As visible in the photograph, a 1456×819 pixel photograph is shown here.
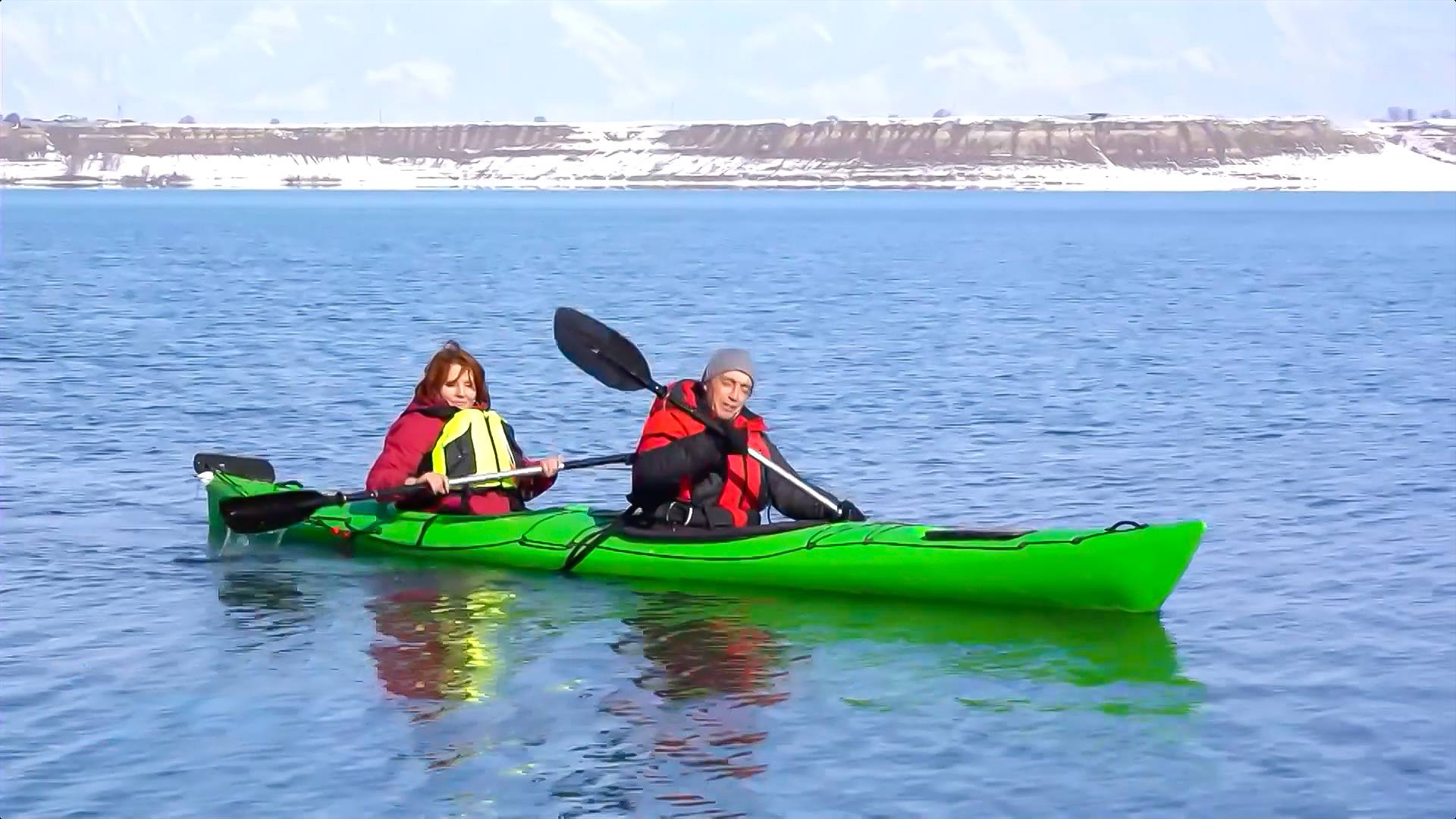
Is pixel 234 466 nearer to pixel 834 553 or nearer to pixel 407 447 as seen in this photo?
pixel 407 447

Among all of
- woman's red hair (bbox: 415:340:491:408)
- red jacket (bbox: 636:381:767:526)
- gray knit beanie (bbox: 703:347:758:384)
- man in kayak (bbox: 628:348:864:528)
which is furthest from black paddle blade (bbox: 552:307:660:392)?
gray knit beanie (bbox: 703:347:758:384)

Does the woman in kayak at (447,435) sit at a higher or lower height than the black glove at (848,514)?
higher

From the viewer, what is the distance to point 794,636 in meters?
10.8

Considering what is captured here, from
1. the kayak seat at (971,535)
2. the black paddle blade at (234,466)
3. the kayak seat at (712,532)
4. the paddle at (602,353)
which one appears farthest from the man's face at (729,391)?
the black paddle blade at (234,466)

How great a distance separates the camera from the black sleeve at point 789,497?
11.8 metres

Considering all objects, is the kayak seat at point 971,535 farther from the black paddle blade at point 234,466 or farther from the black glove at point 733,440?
the black paddle blade at point 234,466

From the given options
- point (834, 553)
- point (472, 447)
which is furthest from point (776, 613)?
point (472, 447)

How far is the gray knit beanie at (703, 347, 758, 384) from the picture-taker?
11.0 m

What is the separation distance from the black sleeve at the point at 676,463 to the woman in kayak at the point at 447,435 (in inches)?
33.3

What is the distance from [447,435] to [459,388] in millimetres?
291

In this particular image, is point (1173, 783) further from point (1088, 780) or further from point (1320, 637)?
point (1320, 637)

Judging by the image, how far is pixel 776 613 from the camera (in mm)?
11289

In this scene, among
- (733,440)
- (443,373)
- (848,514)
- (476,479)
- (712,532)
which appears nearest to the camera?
(733,440)

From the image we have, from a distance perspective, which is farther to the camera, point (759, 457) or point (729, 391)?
point (759, 457)
